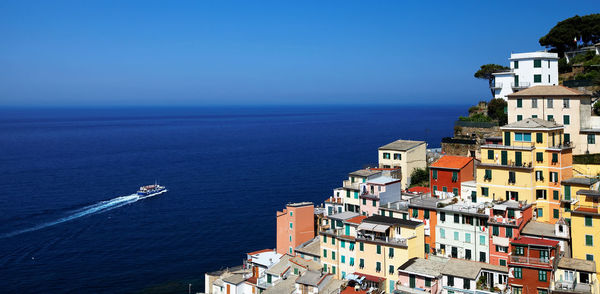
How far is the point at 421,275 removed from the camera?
37.9 meters

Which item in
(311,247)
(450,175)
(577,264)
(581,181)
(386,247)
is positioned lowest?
(311,247)

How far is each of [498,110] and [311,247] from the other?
1101 inches

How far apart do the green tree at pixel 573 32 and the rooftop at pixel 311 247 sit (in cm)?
4436

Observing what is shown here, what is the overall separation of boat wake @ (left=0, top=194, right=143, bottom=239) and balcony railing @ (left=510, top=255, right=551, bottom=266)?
62568 mm

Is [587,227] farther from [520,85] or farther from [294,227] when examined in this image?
[520,85]

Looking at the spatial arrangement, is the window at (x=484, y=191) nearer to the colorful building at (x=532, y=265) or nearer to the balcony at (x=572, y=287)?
the colorful building at (x=532, y=265)

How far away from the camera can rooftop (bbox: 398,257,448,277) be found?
38.0 metres

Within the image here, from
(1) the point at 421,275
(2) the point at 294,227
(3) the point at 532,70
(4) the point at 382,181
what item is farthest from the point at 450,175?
(3) the point at 532,70

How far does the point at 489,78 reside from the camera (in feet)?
224

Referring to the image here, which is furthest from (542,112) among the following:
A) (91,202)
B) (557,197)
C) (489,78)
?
(91,202)

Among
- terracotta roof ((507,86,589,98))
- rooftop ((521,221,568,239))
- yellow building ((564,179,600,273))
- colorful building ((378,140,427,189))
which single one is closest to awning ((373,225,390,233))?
rooftop ((521,221,568,239))

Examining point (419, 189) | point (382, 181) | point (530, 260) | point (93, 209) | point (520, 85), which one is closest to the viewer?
point (530, 260)

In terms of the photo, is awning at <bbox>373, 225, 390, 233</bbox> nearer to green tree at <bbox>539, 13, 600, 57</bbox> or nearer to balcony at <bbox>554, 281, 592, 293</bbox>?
balcony at <bbox>554, 281, 592, 293</bbox>

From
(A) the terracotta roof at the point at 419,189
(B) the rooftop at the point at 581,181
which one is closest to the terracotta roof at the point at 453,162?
(A) the terracotta roof at the point at 419,189
